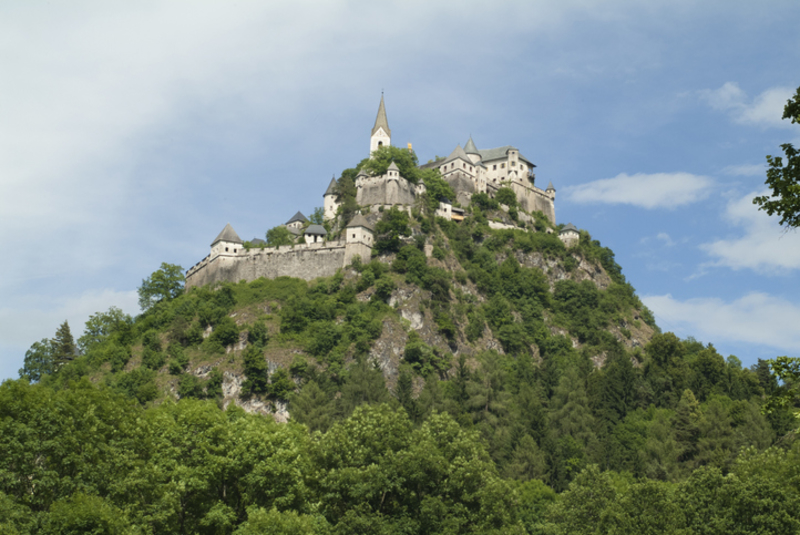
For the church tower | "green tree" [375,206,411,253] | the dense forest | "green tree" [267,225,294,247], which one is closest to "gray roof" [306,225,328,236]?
"green tree" [267,225,294,247]

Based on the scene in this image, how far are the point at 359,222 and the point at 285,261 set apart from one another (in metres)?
10.6

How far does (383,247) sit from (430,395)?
29.1 meters

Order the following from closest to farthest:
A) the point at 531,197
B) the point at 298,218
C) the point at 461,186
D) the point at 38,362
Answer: the point at 38,362 → the point at 298,218 → the point at 461,186 → the point at 531,197

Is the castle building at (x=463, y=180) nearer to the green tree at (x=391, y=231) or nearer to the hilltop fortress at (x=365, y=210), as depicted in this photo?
the hilltop fortress at (x=365, y=210)

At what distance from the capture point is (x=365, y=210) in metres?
102

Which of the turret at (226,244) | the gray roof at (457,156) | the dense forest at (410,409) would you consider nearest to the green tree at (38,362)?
the dense forest at (410,409)

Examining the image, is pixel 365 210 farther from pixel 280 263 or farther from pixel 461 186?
pixel 461 186

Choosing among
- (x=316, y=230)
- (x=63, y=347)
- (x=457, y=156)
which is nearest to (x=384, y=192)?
(x=316, y=230)

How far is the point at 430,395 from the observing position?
234 ft

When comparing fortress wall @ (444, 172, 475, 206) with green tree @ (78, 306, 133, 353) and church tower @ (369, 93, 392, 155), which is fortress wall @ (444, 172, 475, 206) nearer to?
church tower @ (369, 93, 392, 155)

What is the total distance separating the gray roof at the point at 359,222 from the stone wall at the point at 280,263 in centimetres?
270

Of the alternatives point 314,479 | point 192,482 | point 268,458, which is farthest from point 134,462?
point 314,479

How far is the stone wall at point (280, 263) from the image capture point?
9525 cm

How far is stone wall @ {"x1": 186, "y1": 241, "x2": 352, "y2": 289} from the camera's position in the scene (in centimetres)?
9525
